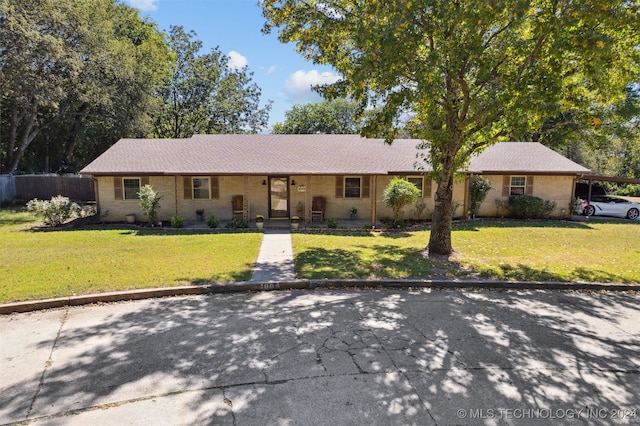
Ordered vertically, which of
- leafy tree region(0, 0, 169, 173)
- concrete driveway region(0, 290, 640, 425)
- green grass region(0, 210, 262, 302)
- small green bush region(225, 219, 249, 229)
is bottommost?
concrete driveway region(0, 290, 640, 425)

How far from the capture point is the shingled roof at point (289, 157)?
16.6 m

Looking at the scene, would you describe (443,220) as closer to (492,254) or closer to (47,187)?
(492,254)

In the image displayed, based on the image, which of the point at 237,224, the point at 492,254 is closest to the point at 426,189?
the point at 492,254

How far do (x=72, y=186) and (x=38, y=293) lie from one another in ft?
70.5

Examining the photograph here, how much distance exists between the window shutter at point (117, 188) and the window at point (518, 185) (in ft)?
60.8

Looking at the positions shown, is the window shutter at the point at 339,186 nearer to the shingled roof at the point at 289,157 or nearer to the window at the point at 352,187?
the window at the point at 352,187

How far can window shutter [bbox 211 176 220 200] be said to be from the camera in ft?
56.6

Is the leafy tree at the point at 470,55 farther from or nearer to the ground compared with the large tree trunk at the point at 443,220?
farther from the ground

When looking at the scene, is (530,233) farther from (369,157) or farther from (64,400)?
(64,400)

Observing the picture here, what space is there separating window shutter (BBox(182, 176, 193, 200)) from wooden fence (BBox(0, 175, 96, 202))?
1177 centimetres

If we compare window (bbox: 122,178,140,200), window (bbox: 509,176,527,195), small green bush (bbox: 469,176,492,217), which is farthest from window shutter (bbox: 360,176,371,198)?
window (bbox: 122,178,140,200)

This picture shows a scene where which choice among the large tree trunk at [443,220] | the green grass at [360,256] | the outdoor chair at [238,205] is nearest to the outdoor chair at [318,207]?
the green grass at [360,256]

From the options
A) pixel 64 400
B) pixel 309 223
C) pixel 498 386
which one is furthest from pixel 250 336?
pixel 309 223

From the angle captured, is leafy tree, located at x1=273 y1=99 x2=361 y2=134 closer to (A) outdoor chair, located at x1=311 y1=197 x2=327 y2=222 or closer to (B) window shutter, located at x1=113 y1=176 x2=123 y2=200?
(A) outdoor chair, located at x1=311 y1=197 x2=327 y2=222
